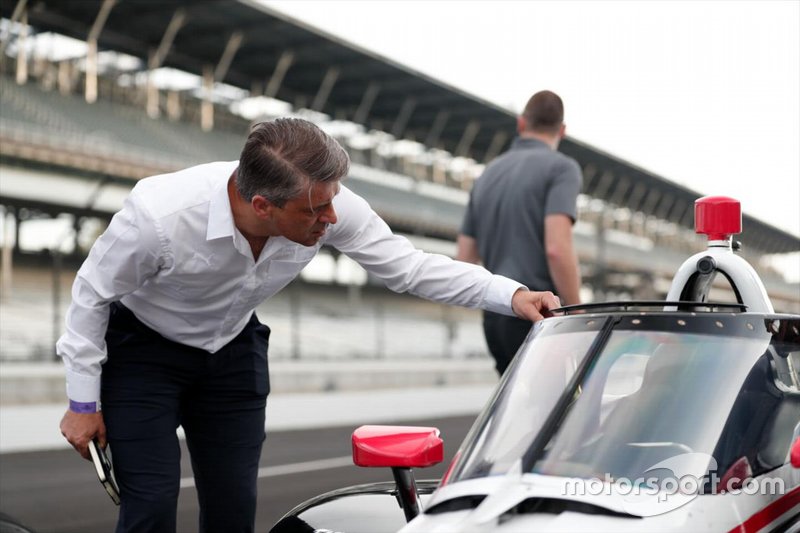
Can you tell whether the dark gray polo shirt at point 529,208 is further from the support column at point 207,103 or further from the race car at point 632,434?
the support column at point 207,103

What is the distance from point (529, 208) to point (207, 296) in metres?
1.79

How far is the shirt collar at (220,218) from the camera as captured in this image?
2.76 m

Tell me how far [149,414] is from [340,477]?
15.9 feet

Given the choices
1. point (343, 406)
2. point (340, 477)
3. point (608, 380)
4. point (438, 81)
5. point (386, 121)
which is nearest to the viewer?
point (608, 380)

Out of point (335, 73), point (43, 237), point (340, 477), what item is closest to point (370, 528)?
point (340, 477)

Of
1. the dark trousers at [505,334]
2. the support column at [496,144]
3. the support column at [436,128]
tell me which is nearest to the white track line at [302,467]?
the dark trousers at [505,334]

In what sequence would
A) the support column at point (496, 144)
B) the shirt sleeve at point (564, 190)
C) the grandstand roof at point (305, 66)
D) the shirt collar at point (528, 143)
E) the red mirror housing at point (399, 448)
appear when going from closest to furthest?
the red mirror housing at point (399, 448) → the shirt sleeve at point (564, 190) → the shirt collar at point (528, 143) → the grandstand roof at point (305, 66) → the support column at point (496, 144)

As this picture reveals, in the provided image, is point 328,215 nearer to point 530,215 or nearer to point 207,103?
point 530,215

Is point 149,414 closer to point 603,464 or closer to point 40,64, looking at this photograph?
point 603,464

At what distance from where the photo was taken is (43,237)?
22344 millimetres

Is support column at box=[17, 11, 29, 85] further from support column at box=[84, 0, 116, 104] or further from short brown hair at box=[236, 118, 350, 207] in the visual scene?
short brown hair at box=[236, 118, 350, 207]

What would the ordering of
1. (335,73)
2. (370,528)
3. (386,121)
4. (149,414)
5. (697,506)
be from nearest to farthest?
(697,506) → (370,528) → (149,414) → (335,73) → (386,121)

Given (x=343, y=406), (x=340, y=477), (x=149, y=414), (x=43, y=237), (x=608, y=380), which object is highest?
(x=608, y=380)

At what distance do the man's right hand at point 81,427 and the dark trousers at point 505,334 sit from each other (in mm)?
1778
